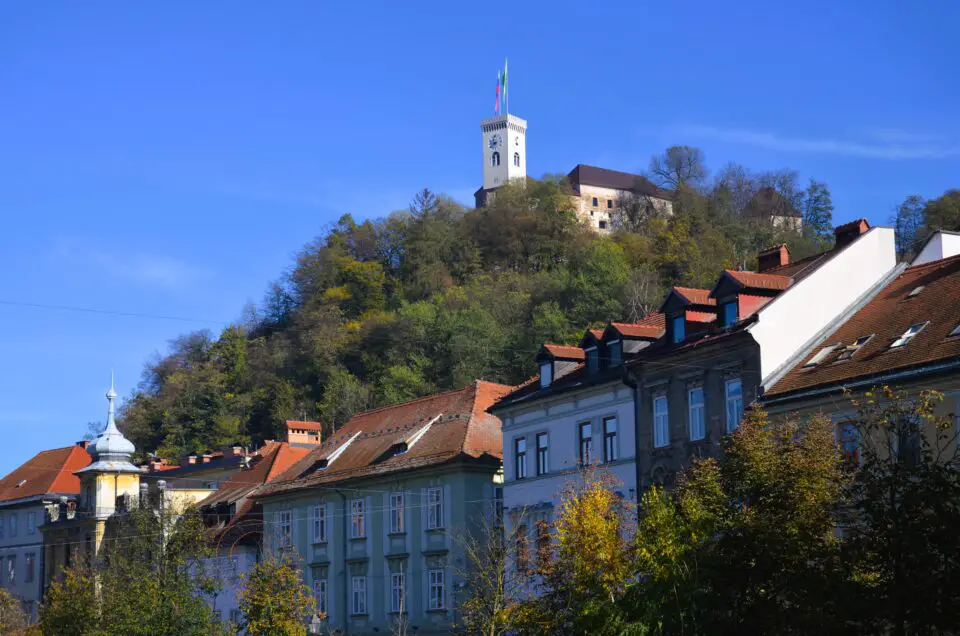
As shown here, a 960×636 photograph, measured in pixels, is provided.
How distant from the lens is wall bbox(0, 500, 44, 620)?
8481 centimetres

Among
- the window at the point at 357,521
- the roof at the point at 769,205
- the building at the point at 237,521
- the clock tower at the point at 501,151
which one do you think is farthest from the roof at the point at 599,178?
the window at the point at 357,521

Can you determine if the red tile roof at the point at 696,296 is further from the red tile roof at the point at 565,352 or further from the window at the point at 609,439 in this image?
the red tile roof at the point at 565,352

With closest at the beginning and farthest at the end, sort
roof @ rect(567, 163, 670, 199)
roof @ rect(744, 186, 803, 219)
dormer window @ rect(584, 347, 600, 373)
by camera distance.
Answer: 1. dormer window @ rect(584, 347, 600, 373)
2. roof @ rect(744, 186, 803, 219)
3. roof @ rect(567, 163, 670, 199)

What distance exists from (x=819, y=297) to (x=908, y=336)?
4791mm

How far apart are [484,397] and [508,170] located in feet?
409

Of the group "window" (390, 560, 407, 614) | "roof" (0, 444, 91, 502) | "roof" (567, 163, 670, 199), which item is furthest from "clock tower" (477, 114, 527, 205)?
"window" (390, 560, 407, 614)

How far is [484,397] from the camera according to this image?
2237 inches

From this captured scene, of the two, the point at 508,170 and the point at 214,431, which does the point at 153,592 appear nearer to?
the point at 214,431

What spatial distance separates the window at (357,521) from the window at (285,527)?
4138mm

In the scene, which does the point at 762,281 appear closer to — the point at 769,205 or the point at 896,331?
the point at 896,331

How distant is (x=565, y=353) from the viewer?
49375 millimetres

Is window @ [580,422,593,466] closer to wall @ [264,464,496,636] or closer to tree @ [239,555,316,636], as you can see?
wall @ [264,464,496,636]

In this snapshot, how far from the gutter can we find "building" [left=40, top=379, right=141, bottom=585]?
160 feet

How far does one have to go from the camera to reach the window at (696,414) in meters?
41.2
